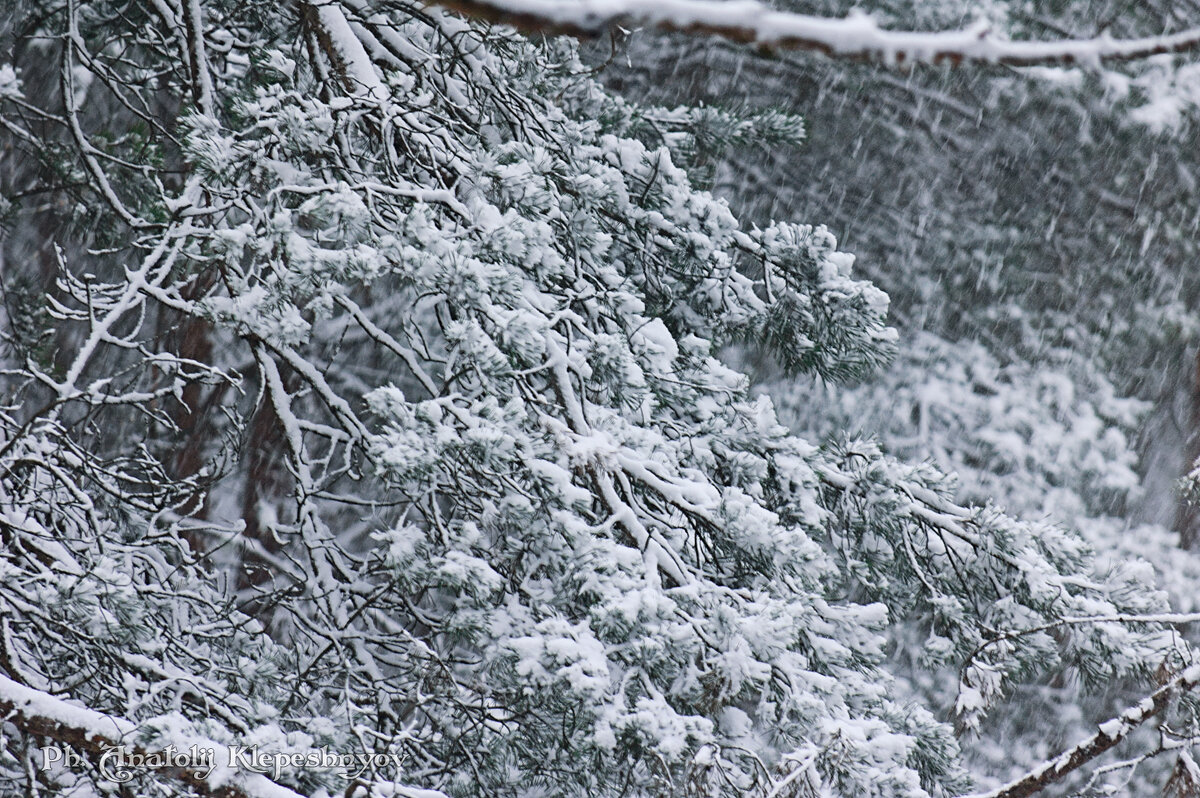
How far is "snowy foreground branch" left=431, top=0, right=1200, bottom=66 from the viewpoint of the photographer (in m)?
0.54

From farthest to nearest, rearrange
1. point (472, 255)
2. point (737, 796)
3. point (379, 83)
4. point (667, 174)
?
point (667, 174) < point (379, 83) < point (472, 255) < point (737, 796)

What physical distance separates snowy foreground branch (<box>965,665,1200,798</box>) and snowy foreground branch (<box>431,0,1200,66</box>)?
1.10m

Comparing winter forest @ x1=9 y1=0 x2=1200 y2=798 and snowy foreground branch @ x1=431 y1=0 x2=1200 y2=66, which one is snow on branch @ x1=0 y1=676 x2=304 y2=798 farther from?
snowy foreground branch @ x1=431 y1=0 x2=1200 y2=66

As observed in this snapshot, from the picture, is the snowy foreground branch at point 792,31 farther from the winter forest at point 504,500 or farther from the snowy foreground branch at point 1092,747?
the snowy foreground branch at point 1092,747

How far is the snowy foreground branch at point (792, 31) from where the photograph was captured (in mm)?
539

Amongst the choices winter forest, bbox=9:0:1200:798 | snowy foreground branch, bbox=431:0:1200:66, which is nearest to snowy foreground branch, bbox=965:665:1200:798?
winter forest, bbox=9:0:1200:798

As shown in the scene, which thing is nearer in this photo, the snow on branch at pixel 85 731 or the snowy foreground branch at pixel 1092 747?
the snowy foreground branch at pixel 1092 747

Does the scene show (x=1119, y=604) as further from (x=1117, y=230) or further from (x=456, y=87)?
(x=1117, y=230)

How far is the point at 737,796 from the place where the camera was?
205 cm

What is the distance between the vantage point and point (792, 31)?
55cm

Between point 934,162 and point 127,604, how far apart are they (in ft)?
22.6

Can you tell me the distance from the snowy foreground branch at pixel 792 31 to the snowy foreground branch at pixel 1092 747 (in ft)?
3.62

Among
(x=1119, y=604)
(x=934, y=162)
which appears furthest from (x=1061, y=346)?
(x=1119, y=604)

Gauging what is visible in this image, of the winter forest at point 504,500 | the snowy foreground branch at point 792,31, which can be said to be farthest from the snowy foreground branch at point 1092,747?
the snowy foreground branch at point 792,31
